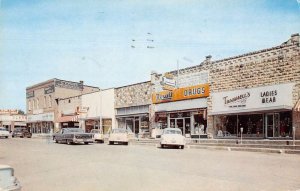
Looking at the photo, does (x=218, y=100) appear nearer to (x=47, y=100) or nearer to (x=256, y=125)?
(x=256, y=125)

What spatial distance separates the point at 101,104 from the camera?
38.7m

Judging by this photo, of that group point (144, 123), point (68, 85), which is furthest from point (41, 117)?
point (144, 123)

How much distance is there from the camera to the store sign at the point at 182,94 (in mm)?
26688

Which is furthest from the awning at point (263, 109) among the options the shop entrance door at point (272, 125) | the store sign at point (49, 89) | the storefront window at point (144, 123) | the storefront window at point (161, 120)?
the store sign at point (49, 89)

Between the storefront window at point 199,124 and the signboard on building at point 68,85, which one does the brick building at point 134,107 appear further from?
the signboard on building at point 68,85

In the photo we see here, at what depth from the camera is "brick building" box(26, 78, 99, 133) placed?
48.8 meters

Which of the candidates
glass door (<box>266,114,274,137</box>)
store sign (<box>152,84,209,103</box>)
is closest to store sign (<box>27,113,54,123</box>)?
store sign (<box>152,84,209,103</box>)

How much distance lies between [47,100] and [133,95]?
74.0ft

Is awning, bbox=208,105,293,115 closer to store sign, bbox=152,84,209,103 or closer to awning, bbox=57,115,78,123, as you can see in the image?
store sign, bbox=152,84,209,103

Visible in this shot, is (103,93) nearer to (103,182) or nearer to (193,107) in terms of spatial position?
(193,107)

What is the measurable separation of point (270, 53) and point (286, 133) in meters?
5.69

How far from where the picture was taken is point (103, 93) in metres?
38.4

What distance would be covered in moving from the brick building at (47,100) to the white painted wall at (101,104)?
7.54m

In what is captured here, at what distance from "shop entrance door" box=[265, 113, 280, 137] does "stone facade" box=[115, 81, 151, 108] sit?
41.8ft
